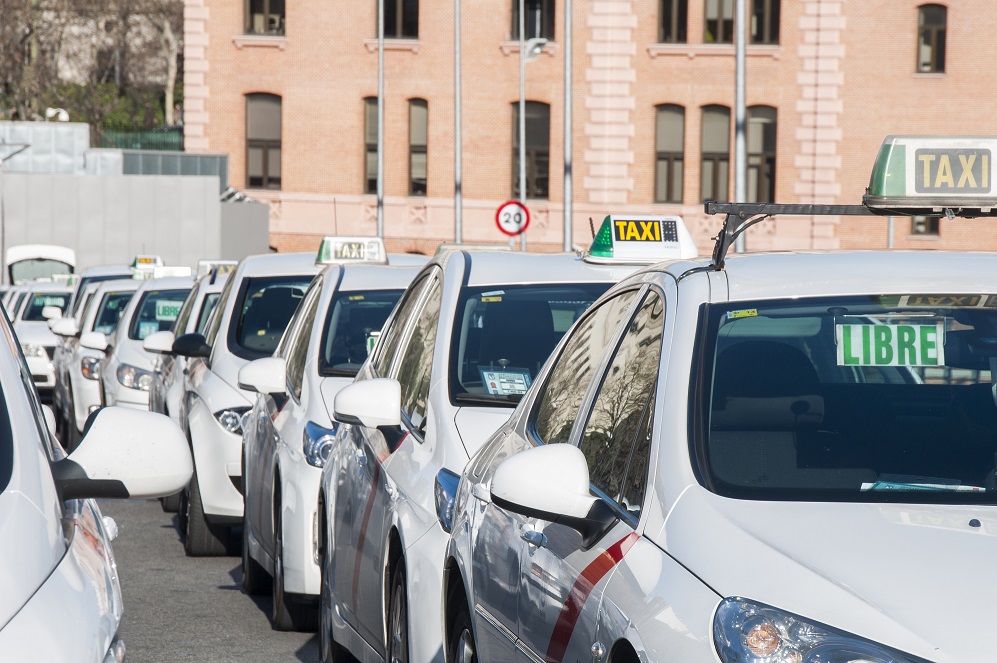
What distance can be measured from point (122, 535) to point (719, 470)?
9.01m

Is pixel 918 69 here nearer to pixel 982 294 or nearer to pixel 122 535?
pixel 122 535

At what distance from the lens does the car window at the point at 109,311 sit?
71.8 feet

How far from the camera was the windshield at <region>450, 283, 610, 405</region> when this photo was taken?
638 centimetres

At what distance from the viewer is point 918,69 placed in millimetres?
50000

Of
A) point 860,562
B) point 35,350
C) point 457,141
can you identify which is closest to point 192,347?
point 860,562

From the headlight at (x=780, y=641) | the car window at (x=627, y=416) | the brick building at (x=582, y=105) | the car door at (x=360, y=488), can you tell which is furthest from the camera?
the brick building at (x=582, y=105)

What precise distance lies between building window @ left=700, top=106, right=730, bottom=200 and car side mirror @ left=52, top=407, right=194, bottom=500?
46.9 m

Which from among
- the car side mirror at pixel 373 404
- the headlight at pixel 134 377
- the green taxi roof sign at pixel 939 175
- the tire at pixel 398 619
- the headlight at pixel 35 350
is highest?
the green taxi roof sign at pixel 939 175

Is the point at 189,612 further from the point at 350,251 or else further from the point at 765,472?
the point at 765,472

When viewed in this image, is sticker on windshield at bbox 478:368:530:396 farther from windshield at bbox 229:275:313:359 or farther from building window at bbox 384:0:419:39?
building window at bbox 384:0:419:39

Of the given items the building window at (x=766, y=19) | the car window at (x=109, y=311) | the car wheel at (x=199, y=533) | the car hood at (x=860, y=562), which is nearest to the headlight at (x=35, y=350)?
the car window at (x=109, y=311)

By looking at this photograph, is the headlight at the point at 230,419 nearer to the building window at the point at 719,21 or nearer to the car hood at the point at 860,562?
the car hood at the point at 860,562

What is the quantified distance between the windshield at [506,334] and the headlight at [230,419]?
4046 millimetres

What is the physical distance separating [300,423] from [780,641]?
559cm
